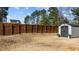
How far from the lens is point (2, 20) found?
2.37m

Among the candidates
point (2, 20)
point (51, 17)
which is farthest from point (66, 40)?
point (2, 20)

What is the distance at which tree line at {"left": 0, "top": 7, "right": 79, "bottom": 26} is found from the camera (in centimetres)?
237

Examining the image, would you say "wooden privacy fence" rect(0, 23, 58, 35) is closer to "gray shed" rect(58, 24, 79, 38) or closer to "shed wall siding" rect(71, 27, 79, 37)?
"gray shed" rect(58, 24, 79, 38)

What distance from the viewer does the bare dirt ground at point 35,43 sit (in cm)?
237


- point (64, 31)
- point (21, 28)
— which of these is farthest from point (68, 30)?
point (21, 28)

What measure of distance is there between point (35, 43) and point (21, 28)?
0.73ft

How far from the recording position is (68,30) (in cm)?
241

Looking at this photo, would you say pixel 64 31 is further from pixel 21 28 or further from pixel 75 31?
pixel 21 28

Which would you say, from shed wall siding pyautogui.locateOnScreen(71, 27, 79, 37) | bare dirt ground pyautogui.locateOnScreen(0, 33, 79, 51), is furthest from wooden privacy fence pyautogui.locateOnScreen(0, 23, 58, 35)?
shed wall siding pyautogui.locateOnScreen(71, 27, 79, 37)
